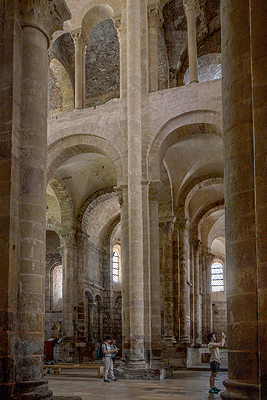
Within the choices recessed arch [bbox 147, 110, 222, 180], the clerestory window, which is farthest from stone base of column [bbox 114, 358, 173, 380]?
the clerestory window

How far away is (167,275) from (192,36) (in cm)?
894

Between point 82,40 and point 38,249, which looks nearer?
point 38,249

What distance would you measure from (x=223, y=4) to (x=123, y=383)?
360 inches

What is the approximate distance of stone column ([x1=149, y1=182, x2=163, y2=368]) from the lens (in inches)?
540

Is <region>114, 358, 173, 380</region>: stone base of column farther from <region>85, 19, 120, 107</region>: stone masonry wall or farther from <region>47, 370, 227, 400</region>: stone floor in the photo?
<region>85, 19, 120, 107</region>: stone masonry wall

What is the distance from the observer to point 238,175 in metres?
5.11

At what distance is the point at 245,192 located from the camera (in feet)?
16.5

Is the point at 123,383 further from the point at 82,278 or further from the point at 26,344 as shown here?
the point at 82,278

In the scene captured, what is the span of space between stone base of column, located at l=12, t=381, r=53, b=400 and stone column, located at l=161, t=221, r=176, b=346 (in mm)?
12729

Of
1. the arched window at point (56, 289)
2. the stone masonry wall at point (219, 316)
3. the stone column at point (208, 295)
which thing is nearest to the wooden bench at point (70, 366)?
the arched window at point (56, 289)

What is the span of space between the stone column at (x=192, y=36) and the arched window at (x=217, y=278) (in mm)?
19393

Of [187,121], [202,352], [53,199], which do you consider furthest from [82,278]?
[187,121]

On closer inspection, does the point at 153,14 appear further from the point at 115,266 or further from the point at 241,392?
the point at 115,266

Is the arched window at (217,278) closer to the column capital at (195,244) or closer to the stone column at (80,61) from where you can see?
the column capital at (195,244)
